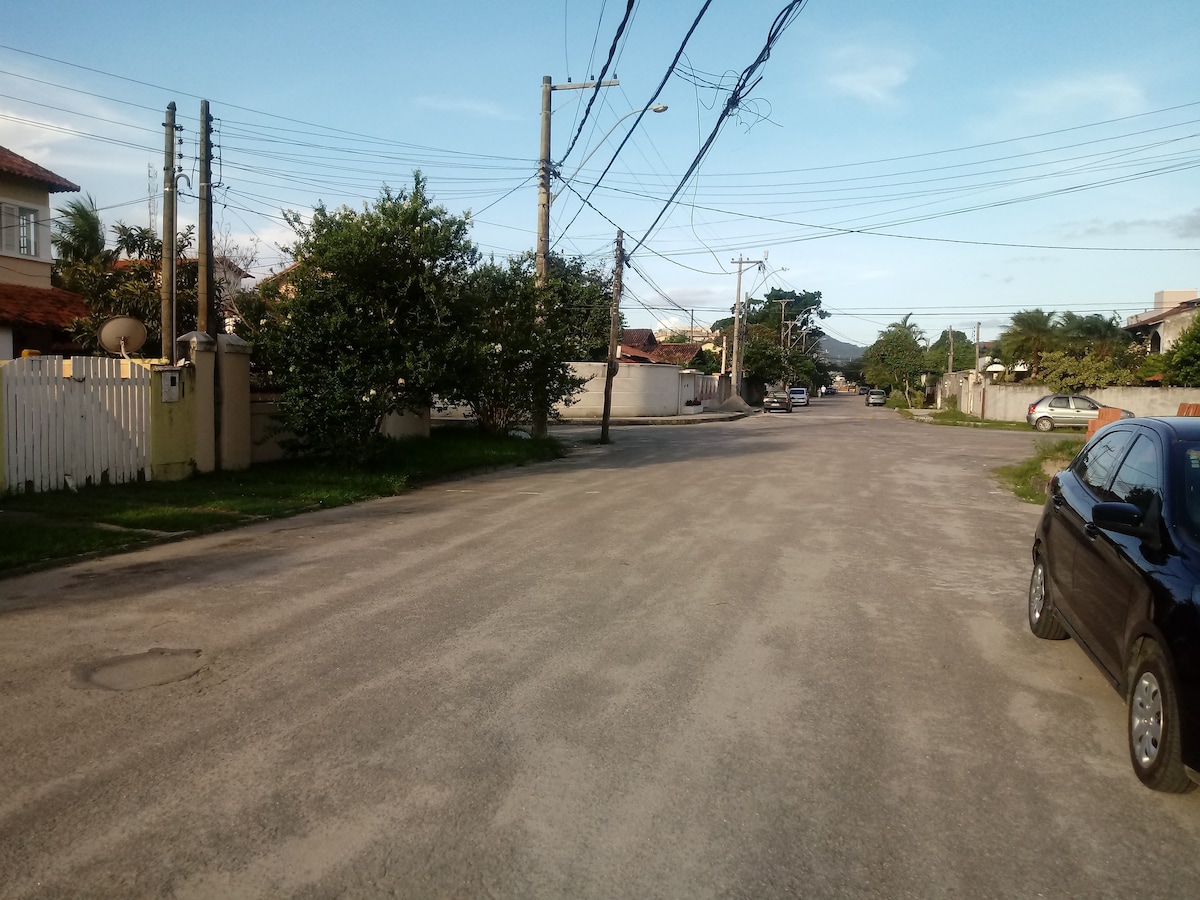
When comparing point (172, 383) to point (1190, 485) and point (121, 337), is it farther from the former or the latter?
point (1190, 485)

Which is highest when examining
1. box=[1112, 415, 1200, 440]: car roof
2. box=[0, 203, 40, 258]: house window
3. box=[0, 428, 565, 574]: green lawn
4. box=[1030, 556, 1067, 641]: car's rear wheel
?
box=[0, 203, 40, 258]: house window

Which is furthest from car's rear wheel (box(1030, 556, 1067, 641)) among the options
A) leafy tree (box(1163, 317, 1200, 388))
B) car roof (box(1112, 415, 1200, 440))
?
leafy tree (box(1163, 317, 1200, 388))

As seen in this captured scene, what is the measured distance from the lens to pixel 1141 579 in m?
4.54

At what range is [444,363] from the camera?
51.6 feet

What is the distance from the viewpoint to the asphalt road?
3514mm

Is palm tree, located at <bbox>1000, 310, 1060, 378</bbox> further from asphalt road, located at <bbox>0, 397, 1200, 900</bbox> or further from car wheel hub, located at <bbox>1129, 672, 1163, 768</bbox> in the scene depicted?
car wheel hub, located at <bbox>1129, 672, 1163, 768</bbox>

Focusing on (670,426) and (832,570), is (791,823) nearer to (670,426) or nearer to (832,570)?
(832,570)

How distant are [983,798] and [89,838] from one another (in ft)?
12.3

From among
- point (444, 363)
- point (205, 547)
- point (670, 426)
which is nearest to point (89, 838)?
point (205, 547)

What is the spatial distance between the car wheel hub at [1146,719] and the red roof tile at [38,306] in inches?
865

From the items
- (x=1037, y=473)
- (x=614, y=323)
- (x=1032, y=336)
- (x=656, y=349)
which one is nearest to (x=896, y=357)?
(x=656, y=349)

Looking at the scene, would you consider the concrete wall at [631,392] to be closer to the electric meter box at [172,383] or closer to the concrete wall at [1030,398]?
the concrete wall at [1030,398]

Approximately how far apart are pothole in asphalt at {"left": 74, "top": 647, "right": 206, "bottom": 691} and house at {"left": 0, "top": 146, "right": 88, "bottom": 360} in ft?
59.4

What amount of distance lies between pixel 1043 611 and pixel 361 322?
11.5m
